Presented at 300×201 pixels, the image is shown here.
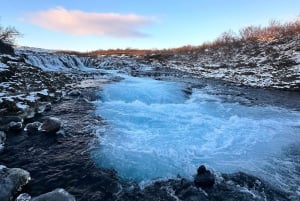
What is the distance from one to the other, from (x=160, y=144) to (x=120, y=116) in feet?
13.3

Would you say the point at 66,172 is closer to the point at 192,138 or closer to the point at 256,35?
the point at 192,138

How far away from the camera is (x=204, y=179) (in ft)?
23.8

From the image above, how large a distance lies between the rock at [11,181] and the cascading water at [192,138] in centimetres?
208

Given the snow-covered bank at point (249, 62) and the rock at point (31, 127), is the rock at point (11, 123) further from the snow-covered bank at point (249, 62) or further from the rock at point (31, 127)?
the snow-covered bank at point (249, 62)

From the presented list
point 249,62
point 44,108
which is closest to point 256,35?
point 249,62

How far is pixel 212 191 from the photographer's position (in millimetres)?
6898

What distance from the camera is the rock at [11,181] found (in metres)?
6.23

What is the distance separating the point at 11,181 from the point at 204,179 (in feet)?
14.4

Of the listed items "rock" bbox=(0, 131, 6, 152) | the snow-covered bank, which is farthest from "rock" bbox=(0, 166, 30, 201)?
the snow-covered bank

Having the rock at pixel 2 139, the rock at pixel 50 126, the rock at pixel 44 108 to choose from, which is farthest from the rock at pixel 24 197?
the rock at pixel 44 108

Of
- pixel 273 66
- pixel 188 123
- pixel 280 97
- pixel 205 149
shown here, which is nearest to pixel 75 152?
pixel 205 149

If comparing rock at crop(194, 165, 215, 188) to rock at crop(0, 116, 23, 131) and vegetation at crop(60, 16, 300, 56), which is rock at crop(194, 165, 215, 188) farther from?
vegetation at crop(60, 16, 300, 56)

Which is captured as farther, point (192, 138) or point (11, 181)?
point (192, 138)

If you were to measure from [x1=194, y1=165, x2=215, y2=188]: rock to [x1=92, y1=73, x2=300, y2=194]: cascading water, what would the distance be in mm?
346
